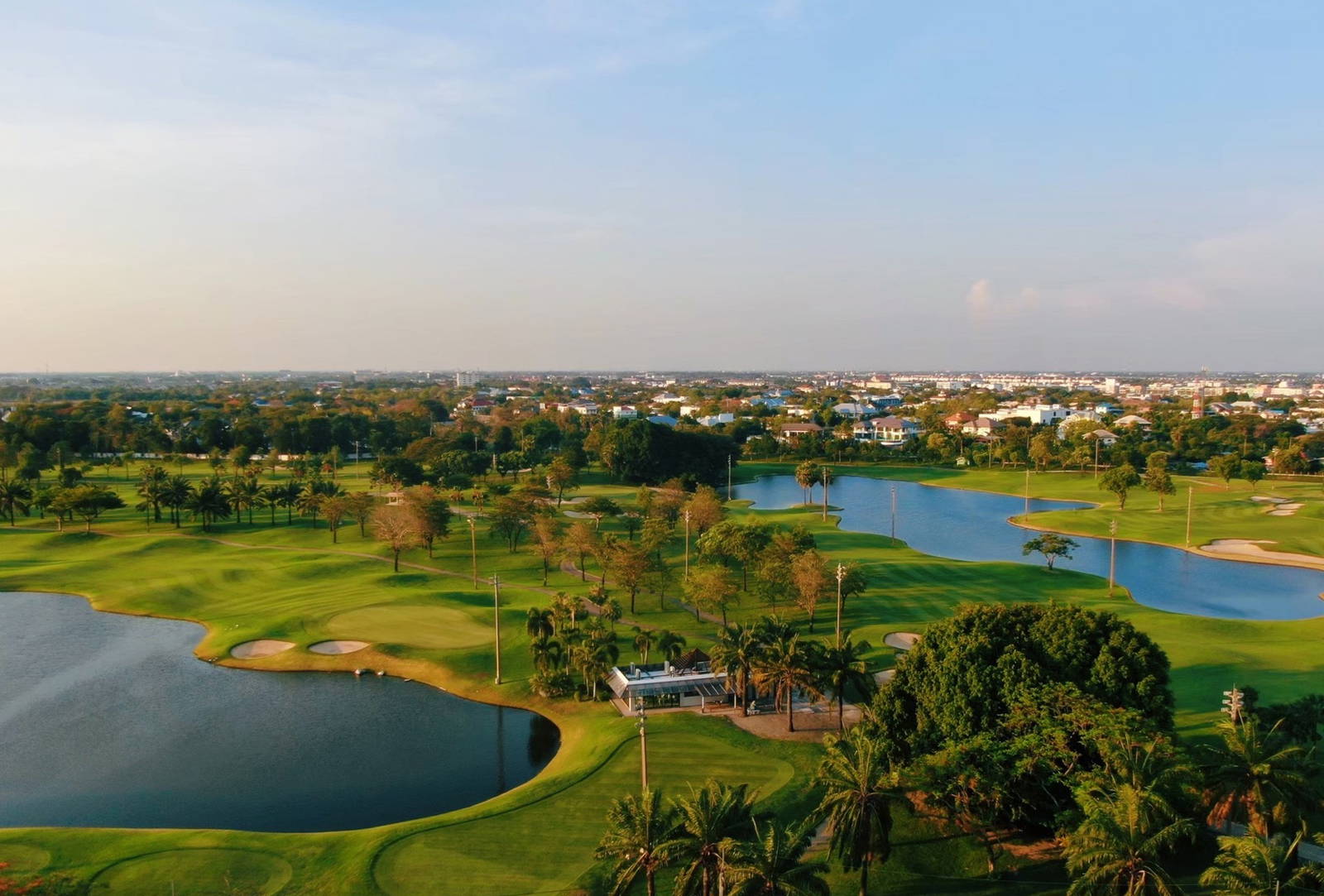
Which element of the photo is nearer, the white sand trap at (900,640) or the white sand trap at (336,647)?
the white sand trap at (900,640)

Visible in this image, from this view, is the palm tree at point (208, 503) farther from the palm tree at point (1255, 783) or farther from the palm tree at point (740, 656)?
the palm tree at point (1255, 783)

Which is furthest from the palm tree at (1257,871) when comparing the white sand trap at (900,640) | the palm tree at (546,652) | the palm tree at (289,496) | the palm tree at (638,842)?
the palm tree at (289,496)

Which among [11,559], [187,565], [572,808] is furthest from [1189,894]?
[11,559]

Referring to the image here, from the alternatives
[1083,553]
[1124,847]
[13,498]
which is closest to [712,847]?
[1124,847]

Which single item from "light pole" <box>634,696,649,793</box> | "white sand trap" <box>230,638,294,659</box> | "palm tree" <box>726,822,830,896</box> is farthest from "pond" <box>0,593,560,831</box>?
"palm tree" <box>726,822,830,896</box>

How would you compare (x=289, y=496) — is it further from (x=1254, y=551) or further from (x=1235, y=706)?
(x=1254, y=551)

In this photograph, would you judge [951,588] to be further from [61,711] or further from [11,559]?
[11,559]
